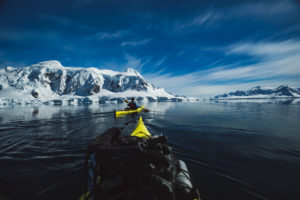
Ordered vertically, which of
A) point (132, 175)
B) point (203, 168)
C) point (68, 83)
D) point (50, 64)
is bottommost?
point (203, 168)

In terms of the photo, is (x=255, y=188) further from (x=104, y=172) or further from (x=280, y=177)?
(x=104, y=172)

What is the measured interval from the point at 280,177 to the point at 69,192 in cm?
650

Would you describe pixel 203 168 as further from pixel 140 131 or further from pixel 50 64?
pixel 50 64

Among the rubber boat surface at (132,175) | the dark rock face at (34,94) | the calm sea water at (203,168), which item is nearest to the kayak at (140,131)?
the calm sea water at (203,168)

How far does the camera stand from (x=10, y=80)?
139 m

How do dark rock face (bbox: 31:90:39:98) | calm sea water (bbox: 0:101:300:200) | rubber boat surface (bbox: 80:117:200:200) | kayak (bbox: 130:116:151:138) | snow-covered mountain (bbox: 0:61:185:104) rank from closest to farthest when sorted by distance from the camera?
1. rubber boat surface (bbox: 80:117:200:200)
2. calm sea water (bbox: 0:101:300:200)
3. kayak (bbox: 130:116:151:138)
4. dark rock face (bbox: 31:90:39:98)
5. snow-covered mountain (bbox: 0:61:185:104)

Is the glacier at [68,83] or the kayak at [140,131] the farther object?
the glacier at [68,83]

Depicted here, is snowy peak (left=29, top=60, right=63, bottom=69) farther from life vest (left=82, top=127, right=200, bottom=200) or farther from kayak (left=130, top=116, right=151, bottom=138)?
life vest (left=82, top=127, right=200, bottom=200)

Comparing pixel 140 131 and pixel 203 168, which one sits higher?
pixel 140 131

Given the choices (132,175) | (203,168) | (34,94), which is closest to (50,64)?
(34,94)

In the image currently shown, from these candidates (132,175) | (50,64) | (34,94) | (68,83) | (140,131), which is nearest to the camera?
(132,175)

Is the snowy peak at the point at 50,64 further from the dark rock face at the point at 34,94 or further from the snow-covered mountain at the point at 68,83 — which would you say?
the dark rock face at the point at 34,94

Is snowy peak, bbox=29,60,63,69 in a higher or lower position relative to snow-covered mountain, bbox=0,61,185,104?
higher

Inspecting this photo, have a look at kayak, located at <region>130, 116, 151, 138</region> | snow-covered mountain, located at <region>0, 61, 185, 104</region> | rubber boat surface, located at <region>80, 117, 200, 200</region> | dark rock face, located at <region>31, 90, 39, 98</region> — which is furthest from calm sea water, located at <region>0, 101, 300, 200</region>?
dark rock face, located at <region>31, 90, 39, 98</region>
